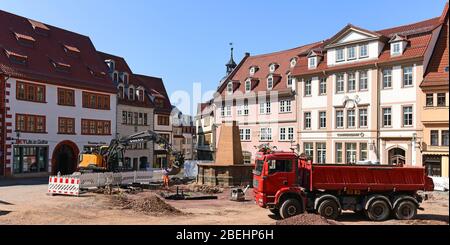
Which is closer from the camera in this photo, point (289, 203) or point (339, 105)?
point (289, 203)

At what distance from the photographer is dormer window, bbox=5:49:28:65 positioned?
39031mm

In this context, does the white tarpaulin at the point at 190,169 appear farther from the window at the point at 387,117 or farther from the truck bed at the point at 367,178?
the truck bed at the point at 367,178

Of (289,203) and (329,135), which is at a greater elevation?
(329,135)

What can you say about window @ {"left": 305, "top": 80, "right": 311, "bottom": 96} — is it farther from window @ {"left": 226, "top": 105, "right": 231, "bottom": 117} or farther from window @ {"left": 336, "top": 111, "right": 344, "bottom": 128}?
window @ {"left": 226, "top": 105, "right": 231, "bottom": 117}

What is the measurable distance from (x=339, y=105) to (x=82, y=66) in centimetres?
2754

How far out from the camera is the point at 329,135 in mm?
42938

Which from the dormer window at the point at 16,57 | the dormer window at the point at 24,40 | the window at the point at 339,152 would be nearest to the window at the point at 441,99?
the window at the point at 339,152

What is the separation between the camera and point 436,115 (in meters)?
34.8

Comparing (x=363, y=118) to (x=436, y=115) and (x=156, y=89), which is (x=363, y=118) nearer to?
(x=436, y=115)

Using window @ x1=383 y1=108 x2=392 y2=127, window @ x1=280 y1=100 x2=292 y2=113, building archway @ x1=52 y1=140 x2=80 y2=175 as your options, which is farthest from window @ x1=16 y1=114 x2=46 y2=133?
window @ x1=383 y1=108 x2=392 y2=127

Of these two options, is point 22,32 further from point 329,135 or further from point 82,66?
point 329,135

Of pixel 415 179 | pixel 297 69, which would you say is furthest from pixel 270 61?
pixel 415 179

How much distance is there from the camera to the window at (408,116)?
37.2 metres

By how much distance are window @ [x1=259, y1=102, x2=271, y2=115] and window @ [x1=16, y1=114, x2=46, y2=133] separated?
23.7m
